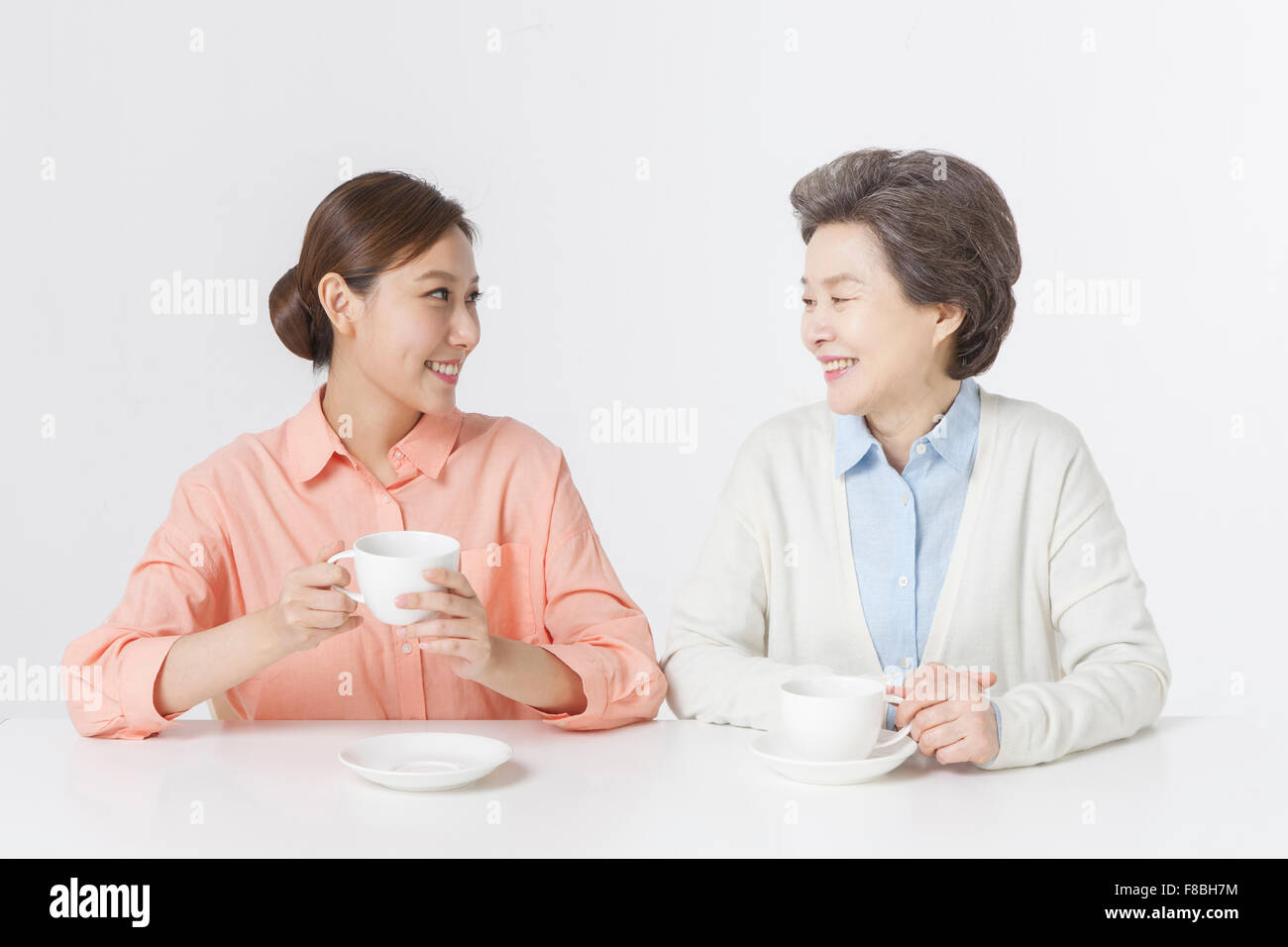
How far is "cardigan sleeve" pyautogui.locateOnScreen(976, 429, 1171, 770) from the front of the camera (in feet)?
5.56

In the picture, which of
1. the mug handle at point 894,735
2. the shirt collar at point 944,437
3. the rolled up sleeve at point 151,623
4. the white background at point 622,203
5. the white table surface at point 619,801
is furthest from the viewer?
the white background at point 622,203

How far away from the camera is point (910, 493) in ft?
6.93

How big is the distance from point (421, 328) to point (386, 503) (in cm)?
29

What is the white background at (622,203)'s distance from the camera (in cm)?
355

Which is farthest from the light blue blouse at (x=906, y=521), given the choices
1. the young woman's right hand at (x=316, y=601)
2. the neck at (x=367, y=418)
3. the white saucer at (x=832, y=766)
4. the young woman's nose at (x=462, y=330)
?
the young woman's right hand at (x=316, y=601)

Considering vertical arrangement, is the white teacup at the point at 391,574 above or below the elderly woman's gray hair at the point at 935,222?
below

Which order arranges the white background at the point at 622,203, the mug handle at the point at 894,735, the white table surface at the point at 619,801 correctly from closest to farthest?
1. the white table surface at the point at 619,801
2. the mug handle at the point at 894,735
3. the white background at the point at 622,203

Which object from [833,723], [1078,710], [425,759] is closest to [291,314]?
[425,759]

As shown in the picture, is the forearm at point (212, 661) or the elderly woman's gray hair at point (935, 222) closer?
the forearm at point (212, 661)

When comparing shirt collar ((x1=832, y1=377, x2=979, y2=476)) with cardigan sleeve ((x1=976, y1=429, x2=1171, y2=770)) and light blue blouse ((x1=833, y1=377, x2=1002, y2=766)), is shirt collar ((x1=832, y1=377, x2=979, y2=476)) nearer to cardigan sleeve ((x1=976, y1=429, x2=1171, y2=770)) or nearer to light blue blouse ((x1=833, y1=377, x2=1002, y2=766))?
light blue blouse ((x1=833, y1=377, x2=1002, y2=766))

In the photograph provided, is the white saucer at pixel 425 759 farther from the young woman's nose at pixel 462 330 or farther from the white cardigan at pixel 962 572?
the young woman's nose at pixel 462 330

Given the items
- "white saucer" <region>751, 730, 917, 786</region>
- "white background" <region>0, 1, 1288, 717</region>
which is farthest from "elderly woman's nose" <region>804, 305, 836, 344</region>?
"white background" <region>0, 1, 1288, 717</region>
